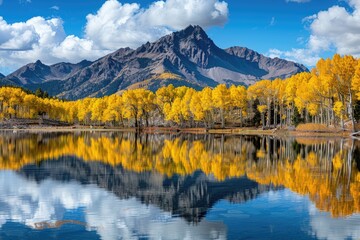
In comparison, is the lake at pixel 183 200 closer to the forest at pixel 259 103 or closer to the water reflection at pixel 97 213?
the water reflection at pixel 97 213

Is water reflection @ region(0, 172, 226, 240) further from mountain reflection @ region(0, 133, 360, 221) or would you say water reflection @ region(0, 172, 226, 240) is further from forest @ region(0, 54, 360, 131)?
forest @ region(0, 54, 360, 131)

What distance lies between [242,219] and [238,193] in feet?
23.4

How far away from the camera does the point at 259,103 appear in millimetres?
151625

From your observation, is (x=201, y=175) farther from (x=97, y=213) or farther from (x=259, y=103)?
(x=259, y=103)

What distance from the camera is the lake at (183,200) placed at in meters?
20.6

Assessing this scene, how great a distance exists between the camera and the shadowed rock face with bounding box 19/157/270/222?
26.7 metres

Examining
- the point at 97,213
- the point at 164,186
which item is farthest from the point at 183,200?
the point at 97,213

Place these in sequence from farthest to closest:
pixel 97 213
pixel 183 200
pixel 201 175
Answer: pixel 201 175 < pixel 183 200 < pixel 97 213

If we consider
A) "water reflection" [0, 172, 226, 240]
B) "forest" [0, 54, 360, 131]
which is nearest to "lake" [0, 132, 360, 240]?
"water reflection" [0, 172, 226, 240]

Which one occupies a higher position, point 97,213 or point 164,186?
point 164,186

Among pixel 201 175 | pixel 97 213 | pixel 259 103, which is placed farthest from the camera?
pixel 259 103

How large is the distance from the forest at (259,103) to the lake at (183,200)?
2007 inches

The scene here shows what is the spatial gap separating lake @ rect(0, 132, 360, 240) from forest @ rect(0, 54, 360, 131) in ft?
167

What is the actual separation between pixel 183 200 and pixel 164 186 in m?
5.41
